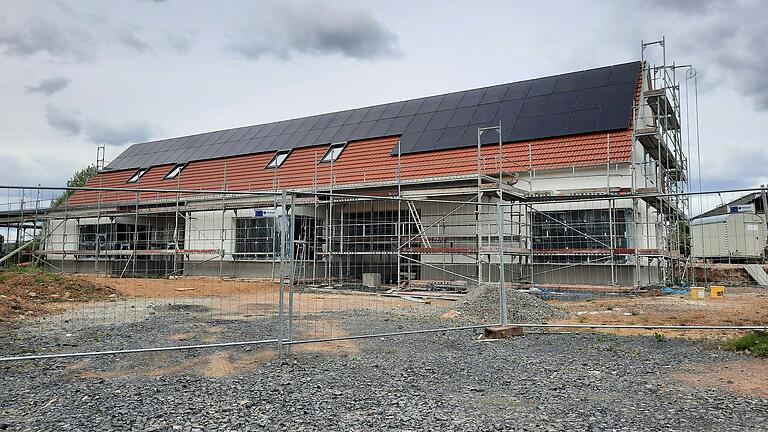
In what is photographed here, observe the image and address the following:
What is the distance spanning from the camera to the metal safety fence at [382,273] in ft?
26.1

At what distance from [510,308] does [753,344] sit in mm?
4221

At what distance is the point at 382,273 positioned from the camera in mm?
16859

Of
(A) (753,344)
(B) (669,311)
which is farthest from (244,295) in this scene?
(A) (753,344)

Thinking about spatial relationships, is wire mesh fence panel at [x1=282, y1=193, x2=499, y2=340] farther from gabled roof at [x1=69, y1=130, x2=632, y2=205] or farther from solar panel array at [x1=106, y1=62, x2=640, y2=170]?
solar panel array at [x1=106, y1=62, x2=640, y2=170]

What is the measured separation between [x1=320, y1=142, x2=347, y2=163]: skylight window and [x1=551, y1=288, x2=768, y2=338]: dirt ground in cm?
1249

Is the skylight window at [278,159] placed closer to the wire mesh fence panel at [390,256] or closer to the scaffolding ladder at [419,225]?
the wire mesh fence panel at [390,256]

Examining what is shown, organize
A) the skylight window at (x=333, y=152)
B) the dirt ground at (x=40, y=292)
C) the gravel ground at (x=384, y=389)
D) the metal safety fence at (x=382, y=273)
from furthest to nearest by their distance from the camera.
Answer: the skylight window at (x=333, y=152)
the dirt ground at (x=40, y=292)
the metal safety fence at (x=382, y=273)
the gravel ground at (x=384, y=389)

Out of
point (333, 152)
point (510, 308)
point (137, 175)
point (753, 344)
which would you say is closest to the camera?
point (753, 344)

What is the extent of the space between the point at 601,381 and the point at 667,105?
690 inches

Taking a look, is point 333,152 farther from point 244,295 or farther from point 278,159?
point 244,295

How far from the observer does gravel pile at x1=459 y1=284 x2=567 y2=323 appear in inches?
391

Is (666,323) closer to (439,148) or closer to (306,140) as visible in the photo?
(439,148)

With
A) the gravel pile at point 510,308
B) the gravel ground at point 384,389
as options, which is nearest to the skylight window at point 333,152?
the gravel pile at point 510,308

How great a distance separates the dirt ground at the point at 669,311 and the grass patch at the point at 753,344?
3.33 feet
